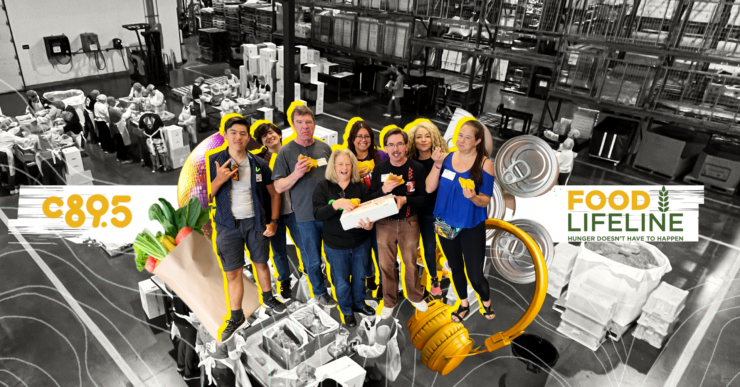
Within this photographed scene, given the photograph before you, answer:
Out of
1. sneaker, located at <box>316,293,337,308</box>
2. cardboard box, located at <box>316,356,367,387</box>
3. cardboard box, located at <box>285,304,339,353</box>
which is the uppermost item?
sneaker, located at <box>316,293,337,308</box>

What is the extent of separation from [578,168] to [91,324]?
39.5ft

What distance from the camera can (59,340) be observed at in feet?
20.4

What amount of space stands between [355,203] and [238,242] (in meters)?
1.13

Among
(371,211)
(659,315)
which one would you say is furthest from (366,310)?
(659,315)

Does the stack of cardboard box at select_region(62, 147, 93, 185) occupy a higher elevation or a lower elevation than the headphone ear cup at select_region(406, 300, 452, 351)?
lower

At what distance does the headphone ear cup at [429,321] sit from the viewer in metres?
4.82

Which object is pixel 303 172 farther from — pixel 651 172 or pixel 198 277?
Answer: pixel 651 172

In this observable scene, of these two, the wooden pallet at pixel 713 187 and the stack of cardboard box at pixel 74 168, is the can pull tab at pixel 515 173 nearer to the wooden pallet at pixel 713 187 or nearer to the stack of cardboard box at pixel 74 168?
the stack of cardboard box at pixel 74 168

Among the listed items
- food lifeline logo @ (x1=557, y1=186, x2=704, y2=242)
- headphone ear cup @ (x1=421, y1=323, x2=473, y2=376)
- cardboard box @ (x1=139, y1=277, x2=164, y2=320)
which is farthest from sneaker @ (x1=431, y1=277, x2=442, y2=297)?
cardboard box @ (x1=139, y1=277, x2=164, y2=320)

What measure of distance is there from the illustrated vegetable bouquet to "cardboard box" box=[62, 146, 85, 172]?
6.60m

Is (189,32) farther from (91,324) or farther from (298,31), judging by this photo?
(91,324)

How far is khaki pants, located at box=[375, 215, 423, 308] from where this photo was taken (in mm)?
3875

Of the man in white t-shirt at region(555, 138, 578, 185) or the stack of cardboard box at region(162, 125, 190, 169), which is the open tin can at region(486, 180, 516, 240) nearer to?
the man in white t-shirt at region(555, 138, 578, 185)

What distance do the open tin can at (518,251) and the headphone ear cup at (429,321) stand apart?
0.75 m
